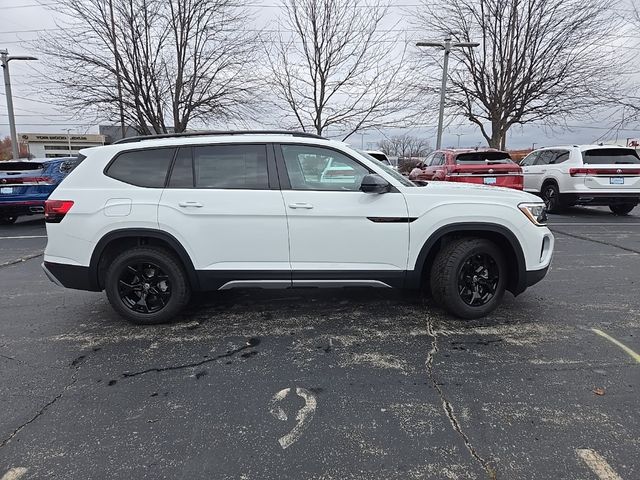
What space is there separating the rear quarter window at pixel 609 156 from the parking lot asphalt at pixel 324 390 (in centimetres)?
742

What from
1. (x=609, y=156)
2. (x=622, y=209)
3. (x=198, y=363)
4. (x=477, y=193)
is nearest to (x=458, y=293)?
(x=477, y=193)

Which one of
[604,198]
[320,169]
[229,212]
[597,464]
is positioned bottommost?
[597,464]

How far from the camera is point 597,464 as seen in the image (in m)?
2.14

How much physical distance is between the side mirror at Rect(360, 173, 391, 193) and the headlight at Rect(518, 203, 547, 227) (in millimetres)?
1311

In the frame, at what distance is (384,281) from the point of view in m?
3.91

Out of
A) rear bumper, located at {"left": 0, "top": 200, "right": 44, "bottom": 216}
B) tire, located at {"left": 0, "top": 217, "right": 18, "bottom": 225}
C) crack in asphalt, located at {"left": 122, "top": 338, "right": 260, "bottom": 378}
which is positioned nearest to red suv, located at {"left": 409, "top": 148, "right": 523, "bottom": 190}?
crack in asphalt, located at {"left": 122, "top": 338, "right": 260, "bottom": 378}

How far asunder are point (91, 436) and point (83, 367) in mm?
968

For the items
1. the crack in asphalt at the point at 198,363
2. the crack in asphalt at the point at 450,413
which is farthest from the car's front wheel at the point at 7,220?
the crack in asphalt at the point at 450,413

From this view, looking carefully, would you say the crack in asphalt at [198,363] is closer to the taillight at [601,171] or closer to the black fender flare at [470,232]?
the black fender flare at [470,232]

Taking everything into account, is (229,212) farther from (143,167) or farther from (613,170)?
(613,170)

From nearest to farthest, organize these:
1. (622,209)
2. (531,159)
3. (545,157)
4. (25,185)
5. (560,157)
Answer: (25,185) < (560,157) < (622,209) < (545,157) < (531,159)

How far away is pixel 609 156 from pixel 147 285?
37.5 feet

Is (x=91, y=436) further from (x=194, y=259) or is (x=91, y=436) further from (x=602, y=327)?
(x=602, y=327)

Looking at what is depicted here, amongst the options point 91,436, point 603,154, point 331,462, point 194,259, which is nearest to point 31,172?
point 194,259
